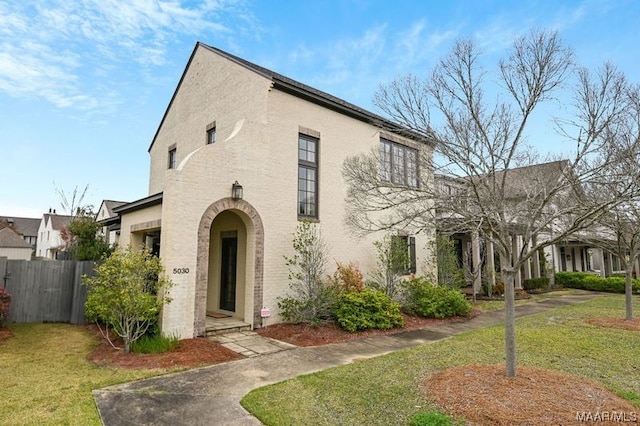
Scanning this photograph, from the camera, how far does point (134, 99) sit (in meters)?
14.7

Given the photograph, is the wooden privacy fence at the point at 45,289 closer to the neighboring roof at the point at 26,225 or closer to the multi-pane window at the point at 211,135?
the multi-pane window at the point at 211,135

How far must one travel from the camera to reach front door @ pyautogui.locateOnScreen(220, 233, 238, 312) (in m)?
11.8

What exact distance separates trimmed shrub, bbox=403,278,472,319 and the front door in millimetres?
6328

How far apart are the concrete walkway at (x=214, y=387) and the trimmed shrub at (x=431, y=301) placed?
3792 millimetres

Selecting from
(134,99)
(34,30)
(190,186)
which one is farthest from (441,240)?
(34,30)

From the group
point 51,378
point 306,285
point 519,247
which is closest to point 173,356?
point 51,378

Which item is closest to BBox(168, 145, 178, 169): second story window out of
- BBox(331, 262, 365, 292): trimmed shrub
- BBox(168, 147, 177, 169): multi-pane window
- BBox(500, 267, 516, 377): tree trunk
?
BBox(168, 147, 177, 169): multi-pane window

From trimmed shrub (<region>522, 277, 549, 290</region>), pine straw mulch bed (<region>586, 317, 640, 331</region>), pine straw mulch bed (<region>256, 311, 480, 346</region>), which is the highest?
trimmed shrub (<region>522, 277, 549, 290</region>)

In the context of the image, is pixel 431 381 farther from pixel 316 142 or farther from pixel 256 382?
pixel 316 142

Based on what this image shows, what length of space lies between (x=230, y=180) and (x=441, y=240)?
984 centimetres

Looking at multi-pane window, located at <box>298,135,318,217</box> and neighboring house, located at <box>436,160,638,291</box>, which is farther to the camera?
multi-pane window, located at <box>298,135,318,217</box>

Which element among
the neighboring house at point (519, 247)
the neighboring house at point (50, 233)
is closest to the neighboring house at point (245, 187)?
the neighboring house at point (519, 247)

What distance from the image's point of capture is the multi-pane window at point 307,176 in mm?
11984

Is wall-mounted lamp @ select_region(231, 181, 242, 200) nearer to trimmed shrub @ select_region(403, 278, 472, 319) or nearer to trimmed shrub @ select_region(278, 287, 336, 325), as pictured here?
trimmed shrub @ select_region(278, 287, 336, 325)
